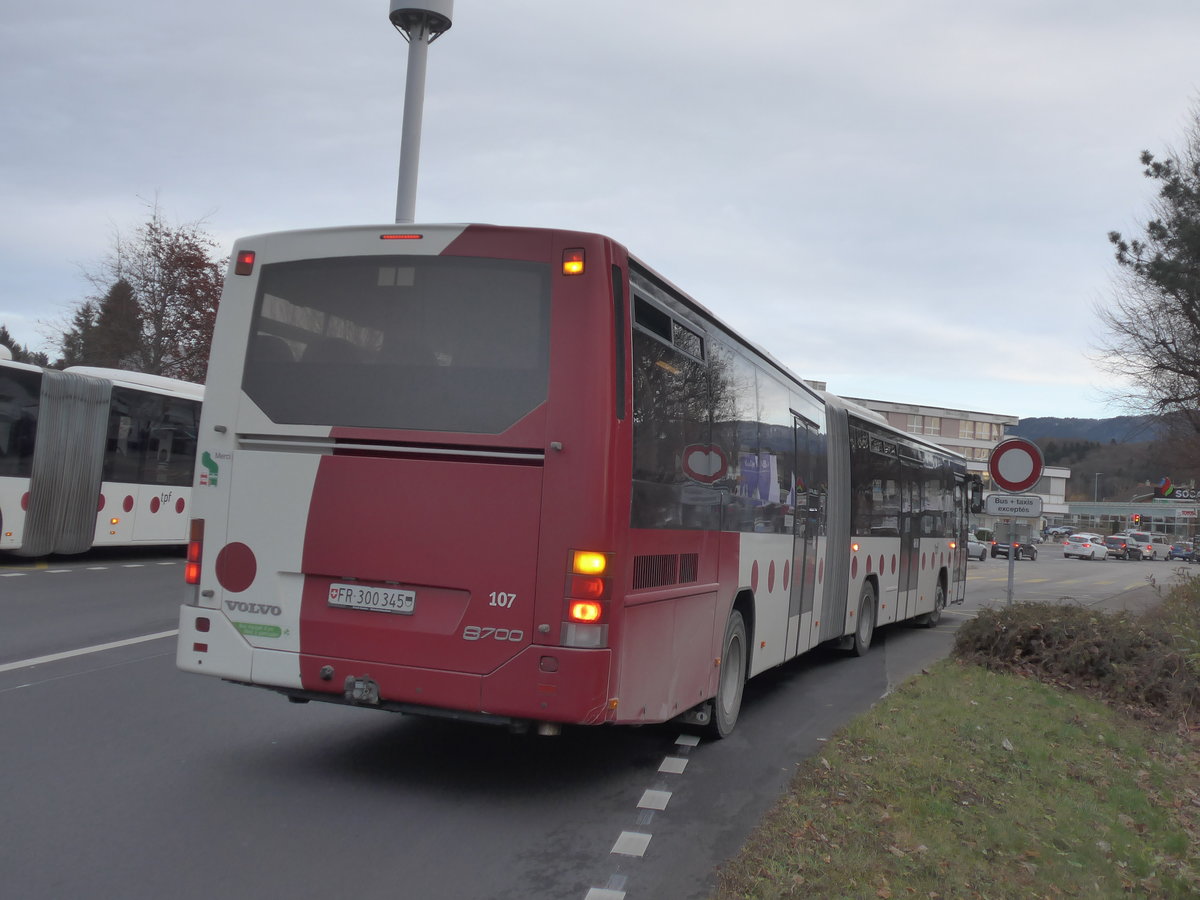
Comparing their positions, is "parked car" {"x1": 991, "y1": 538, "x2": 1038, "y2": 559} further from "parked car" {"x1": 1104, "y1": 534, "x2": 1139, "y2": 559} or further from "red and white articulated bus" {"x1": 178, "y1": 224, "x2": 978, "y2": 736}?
"red and white articulated bus" {"x1": 178, "y1": 224, "x2": 978, "y2": 736}

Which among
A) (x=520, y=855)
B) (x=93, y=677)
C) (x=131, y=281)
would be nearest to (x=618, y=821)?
(x=520, y=855)

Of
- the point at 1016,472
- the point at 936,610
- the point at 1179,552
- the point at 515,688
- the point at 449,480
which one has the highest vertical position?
the point at 1016,472

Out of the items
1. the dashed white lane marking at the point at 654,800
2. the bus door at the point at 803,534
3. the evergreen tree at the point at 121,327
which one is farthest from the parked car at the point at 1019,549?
the dashed white lane marking at the point at 654,800

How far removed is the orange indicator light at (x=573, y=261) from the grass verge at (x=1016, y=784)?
3.06 metres

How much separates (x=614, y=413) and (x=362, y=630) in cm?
180

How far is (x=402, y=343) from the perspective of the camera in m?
6.06

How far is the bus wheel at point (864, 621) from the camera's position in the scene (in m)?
13.4

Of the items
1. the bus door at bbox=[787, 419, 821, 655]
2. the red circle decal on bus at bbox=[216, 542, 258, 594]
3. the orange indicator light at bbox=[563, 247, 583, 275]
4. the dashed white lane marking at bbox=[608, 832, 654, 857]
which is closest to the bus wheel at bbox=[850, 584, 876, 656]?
the bus door at bbox=[787, 419, 821, 655]

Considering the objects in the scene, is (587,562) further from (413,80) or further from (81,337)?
(81,337)

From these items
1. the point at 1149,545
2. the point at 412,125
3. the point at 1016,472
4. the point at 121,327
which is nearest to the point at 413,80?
the point at 412,125

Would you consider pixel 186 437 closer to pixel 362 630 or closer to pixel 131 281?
pixel 362 630

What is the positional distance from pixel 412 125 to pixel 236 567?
12.0m

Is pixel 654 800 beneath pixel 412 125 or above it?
beneath

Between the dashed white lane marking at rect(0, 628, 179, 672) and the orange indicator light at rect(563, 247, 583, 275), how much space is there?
20.0ft
